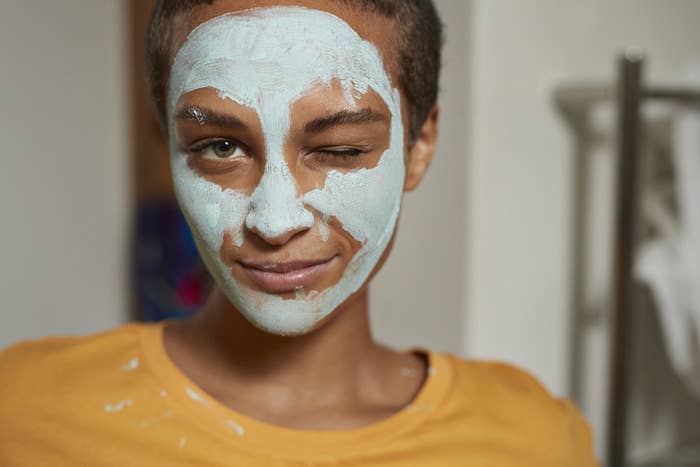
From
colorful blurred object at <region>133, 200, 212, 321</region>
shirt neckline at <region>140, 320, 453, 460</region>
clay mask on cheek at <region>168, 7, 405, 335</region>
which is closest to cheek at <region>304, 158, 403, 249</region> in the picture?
clay mask on cheek at <region>168, 7, 405, 335</region>

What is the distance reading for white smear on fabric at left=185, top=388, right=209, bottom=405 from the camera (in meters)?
0.67

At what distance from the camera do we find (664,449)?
1.35m

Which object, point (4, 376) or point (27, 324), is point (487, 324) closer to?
point (4, 376)

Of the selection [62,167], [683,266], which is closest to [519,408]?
[683,266]

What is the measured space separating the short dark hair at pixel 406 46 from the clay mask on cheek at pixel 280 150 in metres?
0.03

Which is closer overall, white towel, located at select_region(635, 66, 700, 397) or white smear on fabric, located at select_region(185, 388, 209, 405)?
white smear on fabric, located at select_region(185, 388, 209, 405)

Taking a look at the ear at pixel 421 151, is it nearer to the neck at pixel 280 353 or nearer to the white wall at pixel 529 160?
the neck at pixel 280 353

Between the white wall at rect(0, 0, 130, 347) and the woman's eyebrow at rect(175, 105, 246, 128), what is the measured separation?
130cm

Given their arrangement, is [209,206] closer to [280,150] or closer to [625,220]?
[280,150]

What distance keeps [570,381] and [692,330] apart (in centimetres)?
Answer: 24

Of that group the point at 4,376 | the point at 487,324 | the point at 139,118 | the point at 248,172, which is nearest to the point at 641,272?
the point at 487,324

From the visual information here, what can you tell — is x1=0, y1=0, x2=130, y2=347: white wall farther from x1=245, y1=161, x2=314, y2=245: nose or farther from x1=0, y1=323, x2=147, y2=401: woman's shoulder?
x1=245, y1=161, x2=314, y2=245: nose

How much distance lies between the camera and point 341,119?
59cm

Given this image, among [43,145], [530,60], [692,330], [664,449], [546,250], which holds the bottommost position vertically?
[664,449]
